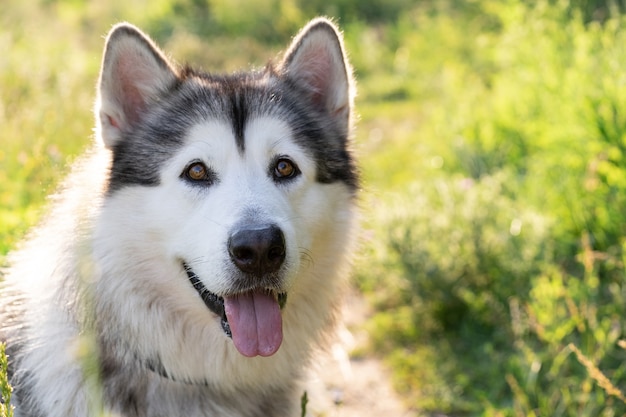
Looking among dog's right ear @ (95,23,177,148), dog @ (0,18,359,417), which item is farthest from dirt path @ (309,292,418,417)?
dog's right ear @ (95,23,177,148)

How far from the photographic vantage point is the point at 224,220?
2650 millimetres

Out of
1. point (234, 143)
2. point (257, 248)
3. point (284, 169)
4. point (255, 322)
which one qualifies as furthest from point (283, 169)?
point (255, 322)

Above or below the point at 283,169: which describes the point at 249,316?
below

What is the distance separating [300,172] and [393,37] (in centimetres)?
1036

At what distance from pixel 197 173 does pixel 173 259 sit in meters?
0.34

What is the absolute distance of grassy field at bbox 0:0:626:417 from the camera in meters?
4.09

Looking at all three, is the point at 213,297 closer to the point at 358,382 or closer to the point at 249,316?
the point at 249,316

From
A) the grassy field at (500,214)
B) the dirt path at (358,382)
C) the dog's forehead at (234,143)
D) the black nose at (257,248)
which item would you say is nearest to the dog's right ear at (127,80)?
the dog's forehead at (234,143)

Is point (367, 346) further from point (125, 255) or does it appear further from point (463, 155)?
point (125, 255)

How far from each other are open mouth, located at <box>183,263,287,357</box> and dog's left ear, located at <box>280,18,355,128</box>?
0.99 m

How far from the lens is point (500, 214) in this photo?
508cm

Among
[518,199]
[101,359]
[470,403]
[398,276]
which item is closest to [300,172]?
[101,359]

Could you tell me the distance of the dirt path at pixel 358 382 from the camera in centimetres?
446

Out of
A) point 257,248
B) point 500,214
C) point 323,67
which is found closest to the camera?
point 257,248
